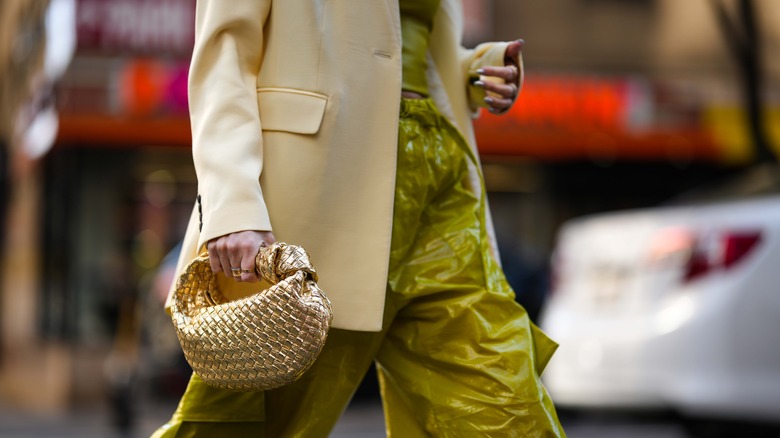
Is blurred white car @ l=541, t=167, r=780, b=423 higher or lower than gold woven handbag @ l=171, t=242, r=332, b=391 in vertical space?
lower

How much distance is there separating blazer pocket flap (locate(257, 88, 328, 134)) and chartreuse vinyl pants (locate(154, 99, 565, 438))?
0.24 meters

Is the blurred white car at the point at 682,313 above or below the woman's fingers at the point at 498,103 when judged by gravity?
below

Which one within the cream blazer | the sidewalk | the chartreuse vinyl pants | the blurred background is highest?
the cream blazer

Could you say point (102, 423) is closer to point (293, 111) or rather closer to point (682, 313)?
point (682, 313)

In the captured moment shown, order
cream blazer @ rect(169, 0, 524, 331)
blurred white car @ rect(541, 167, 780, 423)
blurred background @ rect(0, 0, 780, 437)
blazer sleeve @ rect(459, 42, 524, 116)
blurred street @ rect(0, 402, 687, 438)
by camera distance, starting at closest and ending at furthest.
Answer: cream blazer @ rect(169, 0, 524, 331), blazer sleeve @ rect(459, 42, 524, 116), blurred white car @ rect(541, 167, 780, 423), blurred background @ rect(0, 0, 780, 437), blurred street @ rect(0, 402, 687, 438)

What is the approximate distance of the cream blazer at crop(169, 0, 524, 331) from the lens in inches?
96.8

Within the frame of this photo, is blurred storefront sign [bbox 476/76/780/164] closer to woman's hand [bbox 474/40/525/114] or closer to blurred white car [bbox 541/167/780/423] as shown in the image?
blurred white car [bbox 541/167/780/423]

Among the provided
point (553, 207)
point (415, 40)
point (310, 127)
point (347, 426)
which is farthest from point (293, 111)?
point (553, 207)

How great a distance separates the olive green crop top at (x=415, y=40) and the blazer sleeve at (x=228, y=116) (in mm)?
355

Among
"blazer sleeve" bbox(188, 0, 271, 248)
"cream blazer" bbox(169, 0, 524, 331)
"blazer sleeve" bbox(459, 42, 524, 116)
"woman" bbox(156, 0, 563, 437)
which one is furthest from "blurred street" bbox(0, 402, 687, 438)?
"blazer sleeve" bbox(188, 0, 271, 248)

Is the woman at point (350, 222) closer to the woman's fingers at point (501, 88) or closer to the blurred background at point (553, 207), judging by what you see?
the woman's fingers at point (501, 88)

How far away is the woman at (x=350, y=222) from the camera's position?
2.46 m

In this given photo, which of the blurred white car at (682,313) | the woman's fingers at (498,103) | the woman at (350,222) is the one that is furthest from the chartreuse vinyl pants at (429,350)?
the blurred white car at (682,313)

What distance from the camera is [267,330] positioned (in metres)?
2.21
